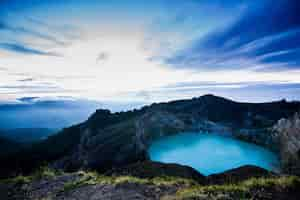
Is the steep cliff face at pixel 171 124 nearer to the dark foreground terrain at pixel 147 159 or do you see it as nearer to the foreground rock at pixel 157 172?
the dark foreground terrain at pixel 147 159

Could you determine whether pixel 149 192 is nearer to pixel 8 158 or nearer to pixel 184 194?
pixel 184 194

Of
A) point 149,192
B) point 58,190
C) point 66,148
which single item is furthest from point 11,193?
point 66,148

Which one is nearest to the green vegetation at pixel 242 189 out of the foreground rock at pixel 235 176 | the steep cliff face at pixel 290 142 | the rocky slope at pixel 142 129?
the foreground rock at pixel 235 176

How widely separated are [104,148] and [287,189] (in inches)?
1440

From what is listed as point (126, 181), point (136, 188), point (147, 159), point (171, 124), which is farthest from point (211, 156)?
point (136, 188)

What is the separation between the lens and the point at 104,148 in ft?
124

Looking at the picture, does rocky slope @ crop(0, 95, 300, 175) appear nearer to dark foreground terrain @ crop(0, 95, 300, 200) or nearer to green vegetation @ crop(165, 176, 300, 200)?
dark foreground terrain @ crop(0, 95, 300, 200)

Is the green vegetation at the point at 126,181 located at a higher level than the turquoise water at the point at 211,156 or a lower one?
higher

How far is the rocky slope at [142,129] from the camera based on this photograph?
1486 inches

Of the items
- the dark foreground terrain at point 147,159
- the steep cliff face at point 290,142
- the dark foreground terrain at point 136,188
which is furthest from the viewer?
the steep cliff face at point 290,142

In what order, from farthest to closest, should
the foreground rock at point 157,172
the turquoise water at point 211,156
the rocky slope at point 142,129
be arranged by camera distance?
1. the rocky slope at point 142,129
2. the turquoise water at point 211,156
3. the foreground rock at point 157,172

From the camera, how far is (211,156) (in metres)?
33.9

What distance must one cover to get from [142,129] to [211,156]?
21951mm

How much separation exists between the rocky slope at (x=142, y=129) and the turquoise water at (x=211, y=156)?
17.3 ft
